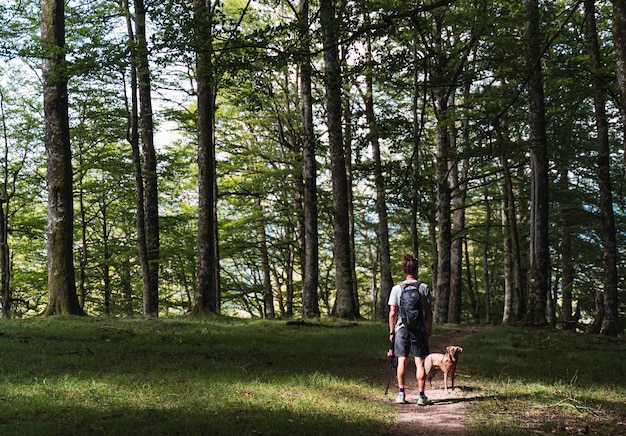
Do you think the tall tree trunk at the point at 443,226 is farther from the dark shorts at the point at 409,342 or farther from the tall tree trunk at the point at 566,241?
the dark shorts at the point at 409,342

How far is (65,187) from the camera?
13.2 m

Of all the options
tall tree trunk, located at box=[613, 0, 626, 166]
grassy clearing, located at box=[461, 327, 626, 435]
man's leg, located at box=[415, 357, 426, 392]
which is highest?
tall tree trunk, located at box=[613, 0, 626, 166]

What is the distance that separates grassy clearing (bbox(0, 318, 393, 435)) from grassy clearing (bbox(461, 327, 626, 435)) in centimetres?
150

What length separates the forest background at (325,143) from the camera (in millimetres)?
9680

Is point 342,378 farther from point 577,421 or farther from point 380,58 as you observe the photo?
point 380,58

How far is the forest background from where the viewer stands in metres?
9.68

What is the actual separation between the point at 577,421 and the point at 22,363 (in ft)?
24.4

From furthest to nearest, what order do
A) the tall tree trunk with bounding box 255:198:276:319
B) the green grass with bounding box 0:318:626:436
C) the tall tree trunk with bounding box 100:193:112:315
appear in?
1. the tall tree trunk with bounding box 255:198:276:319
2. the tall tree trunk with bounding box 100:193:112:315
3. the green grass with bounding box 0:318:626:436

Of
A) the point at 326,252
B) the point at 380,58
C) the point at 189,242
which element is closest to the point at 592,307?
the point at 326,252

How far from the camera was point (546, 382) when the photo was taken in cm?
831

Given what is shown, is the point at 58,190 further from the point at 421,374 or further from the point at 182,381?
the point at 421,374

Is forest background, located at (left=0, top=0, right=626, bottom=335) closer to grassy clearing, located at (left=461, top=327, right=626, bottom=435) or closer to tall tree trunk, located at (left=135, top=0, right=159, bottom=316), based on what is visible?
tall tree trunk, located at (left=135, top=0, right=159, bottom=316)

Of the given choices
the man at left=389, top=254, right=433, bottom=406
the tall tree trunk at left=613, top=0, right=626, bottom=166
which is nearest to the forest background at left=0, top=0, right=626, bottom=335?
the tall tree trunk at left=613, top=0, right=626, bottom=166

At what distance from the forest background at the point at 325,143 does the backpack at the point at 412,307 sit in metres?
2.26
